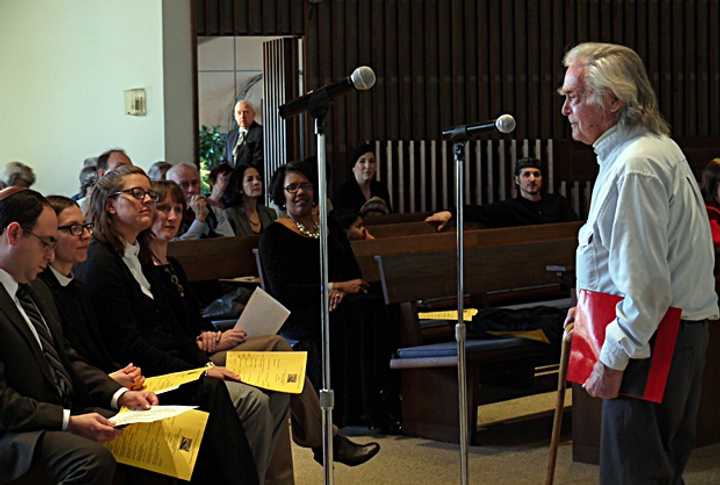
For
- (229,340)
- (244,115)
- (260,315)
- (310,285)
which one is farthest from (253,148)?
(229,340)

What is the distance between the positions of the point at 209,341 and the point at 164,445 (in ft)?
3.47

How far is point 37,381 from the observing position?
3.58 meters

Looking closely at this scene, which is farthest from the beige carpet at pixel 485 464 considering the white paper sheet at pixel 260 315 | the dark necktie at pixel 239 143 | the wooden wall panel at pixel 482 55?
the dark necktie at pixel 239 143

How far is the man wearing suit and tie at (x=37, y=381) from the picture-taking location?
3.46 meters

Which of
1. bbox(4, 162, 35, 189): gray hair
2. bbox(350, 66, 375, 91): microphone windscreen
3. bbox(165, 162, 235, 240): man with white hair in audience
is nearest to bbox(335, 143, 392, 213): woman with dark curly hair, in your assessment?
bbox(165, 162, 235, 240): man with white hair in audience

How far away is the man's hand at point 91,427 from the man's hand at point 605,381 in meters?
1.40

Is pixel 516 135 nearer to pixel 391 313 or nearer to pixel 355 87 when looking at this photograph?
pixel 391 313

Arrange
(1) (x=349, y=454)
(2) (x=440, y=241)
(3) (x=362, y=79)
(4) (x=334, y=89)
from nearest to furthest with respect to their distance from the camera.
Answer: (3) (x=362, y=79)
(4) (x=334, y=89)
(1) (x=349, y=454)
(2) (x=440, y=241)

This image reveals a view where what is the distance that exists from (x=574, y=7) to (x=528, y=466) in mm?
5993

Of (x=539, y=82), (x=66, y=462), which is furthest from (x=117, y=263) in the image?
(x=539, y=82)

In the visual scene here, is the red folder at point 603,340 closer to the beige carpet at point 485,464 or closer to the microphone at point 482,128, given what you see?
the microphone at point 482,128

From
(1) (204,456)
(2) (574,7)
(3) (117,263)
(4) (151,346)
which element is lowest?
(1) (204,456)

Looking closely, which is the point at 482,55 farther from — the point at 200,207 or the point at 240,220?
the point at 200,207

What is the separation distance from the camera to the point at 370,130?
10195 millimetres
